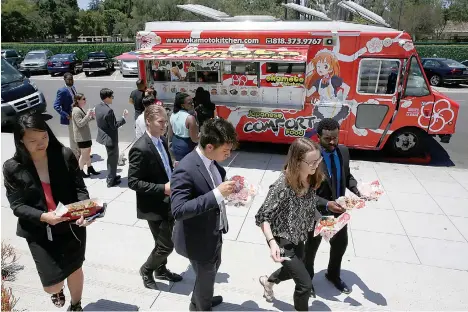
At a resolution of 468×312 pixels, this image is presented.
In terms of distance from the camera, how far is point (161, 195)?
3.50 metres

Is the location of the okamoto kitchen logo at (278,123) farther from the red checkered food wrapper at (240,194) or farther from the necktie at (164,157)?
the red checkered food wrapper at (240,194)

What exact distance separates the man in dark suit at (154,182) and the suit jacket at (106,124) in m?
2.79

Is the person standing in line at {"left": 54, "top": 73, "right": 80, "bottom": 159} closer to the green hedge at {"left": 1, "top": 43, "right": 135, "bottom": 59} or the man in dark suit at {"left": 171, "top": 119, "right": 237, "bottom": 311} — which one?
the man in dark suit at {"left": 171, "top": 119, "right": 237, "bottom": 311}

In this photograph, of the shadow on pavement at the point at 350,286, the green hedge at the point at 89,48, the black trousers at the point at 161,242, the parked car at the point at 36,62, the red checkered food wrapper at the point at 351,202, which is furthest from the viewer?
the green hedge at the point at 89,48

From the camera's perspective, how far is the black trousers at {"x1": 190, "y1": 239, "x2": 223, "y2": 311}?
2.98m

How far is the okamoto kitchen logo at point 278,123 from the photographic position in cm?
820

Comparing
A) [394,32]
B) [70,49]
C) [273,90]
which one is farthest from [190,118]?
[70,49]

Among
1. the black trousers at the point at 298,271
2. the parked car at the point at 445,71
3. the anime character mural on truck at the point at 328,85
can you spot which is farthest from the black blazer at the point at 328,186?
the parked car at the point at 445,71

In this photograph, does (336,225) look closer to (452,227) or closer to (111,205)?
(452,227)

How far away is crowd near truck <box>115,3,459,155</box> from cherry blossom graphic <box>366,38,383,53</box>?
19 mm

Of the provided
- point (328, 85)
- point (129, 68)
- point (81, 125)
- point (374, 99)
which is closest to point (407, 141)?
point (374, 99)

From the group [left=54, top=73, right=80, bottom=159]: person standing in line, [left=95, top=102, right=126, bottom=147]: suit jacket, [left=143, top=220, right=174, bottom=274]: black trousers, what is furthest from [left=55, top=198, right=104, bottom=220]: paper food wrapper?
[left=54, top=73, right=80, bottom=159]: person standing in line

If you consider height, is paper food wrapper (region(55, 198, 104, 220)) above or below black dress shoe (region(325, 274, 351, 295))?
A: above

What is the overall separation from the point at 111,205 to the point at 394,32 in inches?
252
